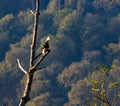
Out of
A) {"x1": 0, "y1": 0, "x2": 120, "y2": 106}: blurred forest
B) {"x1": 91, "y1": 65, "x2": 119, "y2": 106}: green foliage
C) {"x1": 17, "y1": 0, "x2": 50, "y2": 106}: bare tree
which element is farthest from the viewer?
{"x1": 0, "y1": 0, "x2": 120, "y2": 106}: blurred forest

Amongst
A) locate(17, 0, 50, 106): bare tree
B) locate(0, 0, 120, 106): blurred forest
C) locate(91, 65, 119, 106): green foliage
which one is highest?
locate(0, 0, 120, 106): blurred forest

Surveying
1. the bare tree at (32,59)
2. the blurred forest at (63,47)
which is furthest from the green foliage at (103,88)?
the blurred forest at (63,47)

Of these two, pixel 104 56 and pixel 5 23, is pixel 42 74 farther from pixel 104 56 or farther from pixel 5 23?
pixel 5 23

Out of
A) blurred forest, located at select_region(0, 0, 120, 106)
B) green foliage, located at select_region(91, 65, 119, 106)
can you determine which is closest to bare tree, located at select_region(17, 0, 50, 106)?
green foliage, located at select_region(91, 65, 119, 106)

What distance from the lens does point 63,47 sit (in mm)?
95438

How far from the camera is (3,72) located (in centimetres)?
8562

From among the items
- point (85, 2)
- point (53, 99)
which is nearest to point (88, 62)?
point (53, 99)

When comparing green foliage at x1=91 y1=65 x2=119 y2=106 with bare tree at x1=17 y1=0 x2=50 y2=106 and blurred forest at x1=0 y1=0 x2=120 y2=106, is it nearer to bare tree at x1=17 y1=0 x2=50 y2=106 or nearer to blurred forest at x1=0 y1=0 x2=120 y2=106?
bare tree at x1=17 y1=0 x2=50 y2=106

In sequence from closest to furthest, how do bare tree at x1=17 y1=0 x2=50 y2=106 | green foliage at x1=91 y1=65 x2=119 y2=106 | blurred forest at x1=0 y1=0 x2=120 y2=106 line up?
bare tree at x1=17 y1=0 x2=50 y2=106, green foliage at x1=91 y1=65 x2=119 y2=106, blurred forest at x1=0 y1=0 x2=120 y2=106

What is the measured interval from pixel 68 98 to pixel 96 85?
76.8m

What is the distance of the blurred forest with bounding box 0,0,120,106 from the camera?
81.7 metres

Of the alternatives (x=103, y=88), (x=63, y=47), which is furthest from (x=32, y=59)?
(x=63, y=47)

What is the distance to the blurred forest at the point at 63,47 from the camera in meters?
81.7

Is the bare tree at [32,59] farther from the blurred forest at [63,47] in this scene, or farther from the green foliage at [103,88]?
the blurred forest at [63,47]
